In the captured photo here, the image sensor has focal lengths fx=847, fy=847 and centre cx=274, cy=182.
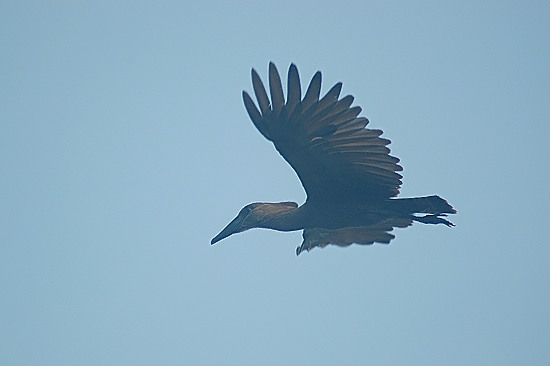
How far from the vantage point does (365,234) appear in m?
12.3

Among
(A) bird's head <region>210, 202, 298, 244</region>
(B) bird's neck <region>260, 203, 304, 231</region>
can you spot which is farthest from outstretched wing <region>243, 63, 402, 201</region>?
(A) bird's head <region>210, 202, 298, 244</region>

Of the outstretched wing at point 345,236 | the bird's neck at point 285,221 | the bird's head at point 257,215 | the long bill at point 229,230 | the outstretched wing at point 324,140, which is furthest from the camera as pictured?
the outstretched wing at point 345,236

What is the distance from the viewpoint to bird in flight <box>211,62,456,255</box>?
9695 millimetres

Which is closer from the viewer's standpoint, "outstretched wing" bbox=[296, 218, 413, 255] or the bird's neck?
the bird's neck

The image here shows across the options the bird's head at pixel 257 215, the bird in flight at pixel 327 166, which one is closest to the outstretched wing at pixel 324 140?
the bird in flight at pixel 327 166

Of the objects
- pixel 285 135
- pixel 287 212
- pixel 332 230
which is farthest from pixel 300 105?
pixel 332 230

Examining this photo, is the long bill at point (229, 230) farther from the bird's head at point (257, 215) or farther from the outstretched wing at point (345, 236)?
the outstretched wing at point (345, 236)

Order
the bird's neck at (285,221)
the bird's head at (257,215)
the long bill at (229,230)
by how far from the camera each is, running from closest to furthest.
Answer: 1. the bird's neck at (285,221)
2. the bird's head at (257,215)
3. the long bill at (229,230)

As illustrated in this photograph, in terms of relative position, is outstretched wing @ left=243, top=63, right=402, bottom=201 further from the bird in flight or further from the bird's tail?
the bird's tail

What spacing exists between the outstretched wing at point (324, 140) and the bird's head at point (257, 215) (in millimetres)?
642

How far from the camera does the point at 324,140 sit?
10.1 metres

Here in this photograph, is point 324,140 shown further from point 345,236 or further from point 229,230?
point 345,236

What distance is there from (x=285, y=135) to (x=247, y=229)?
194 centimetres

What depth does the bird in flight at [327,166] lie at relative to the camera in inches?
382
